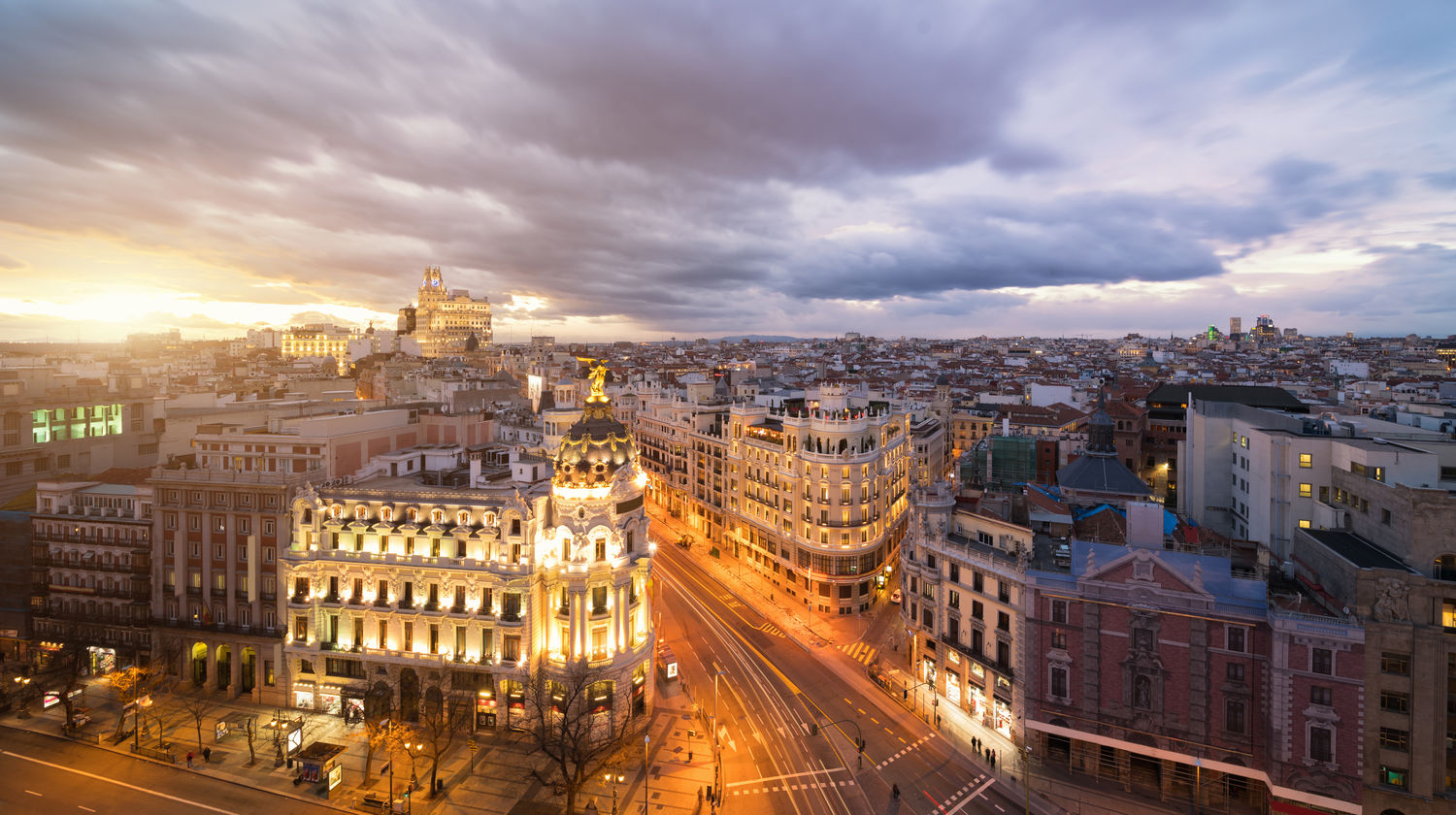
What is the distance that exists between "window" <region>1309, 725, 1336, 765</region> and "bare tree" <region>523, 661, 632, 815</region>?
5168cm

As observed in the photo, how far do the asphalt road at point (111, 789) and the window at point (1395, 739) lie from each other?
7803cm

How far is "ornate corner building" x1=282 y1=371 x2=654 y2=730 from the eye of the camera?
196 feet

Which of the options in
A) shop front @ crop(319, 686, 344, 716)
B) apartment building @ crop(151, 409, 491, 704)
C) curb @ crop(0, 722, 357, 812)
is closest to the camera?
curb @ crop(0, 722, 357, 812)

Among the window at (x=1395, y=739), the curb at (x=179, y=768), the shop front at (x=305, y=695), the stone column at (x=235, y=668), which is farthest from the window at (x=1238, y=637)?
the stone column at (x=235, y=668)

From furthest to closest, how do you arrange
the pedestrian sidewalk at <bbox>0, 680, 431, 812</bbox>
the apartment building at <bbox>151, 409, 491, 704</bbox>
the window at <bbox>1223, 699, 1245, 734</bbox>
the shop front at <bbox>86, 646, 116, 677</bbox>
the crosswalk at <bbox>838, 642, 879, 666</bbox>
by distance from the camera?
the crosswalk at <bbox>838, 642, 879, 666</bbox>
the shop front at <bbox>86, 646, 116, 677</bbox>
the apartment building at <bbox>151, 409, 491, 704</bbox>
the pedestrian sidewalk at <bbox>0, 680, 431, 812</bbox>
the window at <bbox>1223, 699, 1245, 734</bbox>

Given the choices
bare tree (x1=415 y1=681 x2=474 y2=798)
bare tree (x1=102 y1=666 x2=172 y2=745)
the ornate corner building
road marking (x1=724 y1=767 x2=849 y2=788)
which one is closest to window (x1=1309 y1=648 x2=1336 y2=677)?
road marking (x1=724 y1=767 x2=849 y2=788)

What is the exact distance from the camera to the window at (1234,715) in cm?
4897

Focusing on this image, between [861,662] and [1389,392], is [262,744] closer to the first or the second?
[861,662]

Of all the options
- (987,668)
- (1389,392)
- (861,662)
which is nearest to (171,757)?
(861,662)

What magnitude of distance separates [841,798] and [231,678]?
6185 centimetres

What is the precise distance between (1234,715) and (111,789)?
3525 inches

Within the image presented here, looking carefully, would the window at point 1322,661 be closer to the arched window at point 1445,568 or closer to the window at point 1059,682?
the arched window at point 1445,568

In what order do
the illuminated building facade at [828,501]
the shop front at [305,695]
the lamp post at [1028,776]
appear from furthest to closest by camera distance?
the illuminated building facade at [828,501], the shop front at [305,695], the lamp post at [1028,776]

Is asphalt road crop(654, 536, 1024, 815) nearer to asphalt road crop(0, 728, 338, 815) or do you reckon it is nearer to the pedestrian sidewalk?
the pedestrian sidewalk
